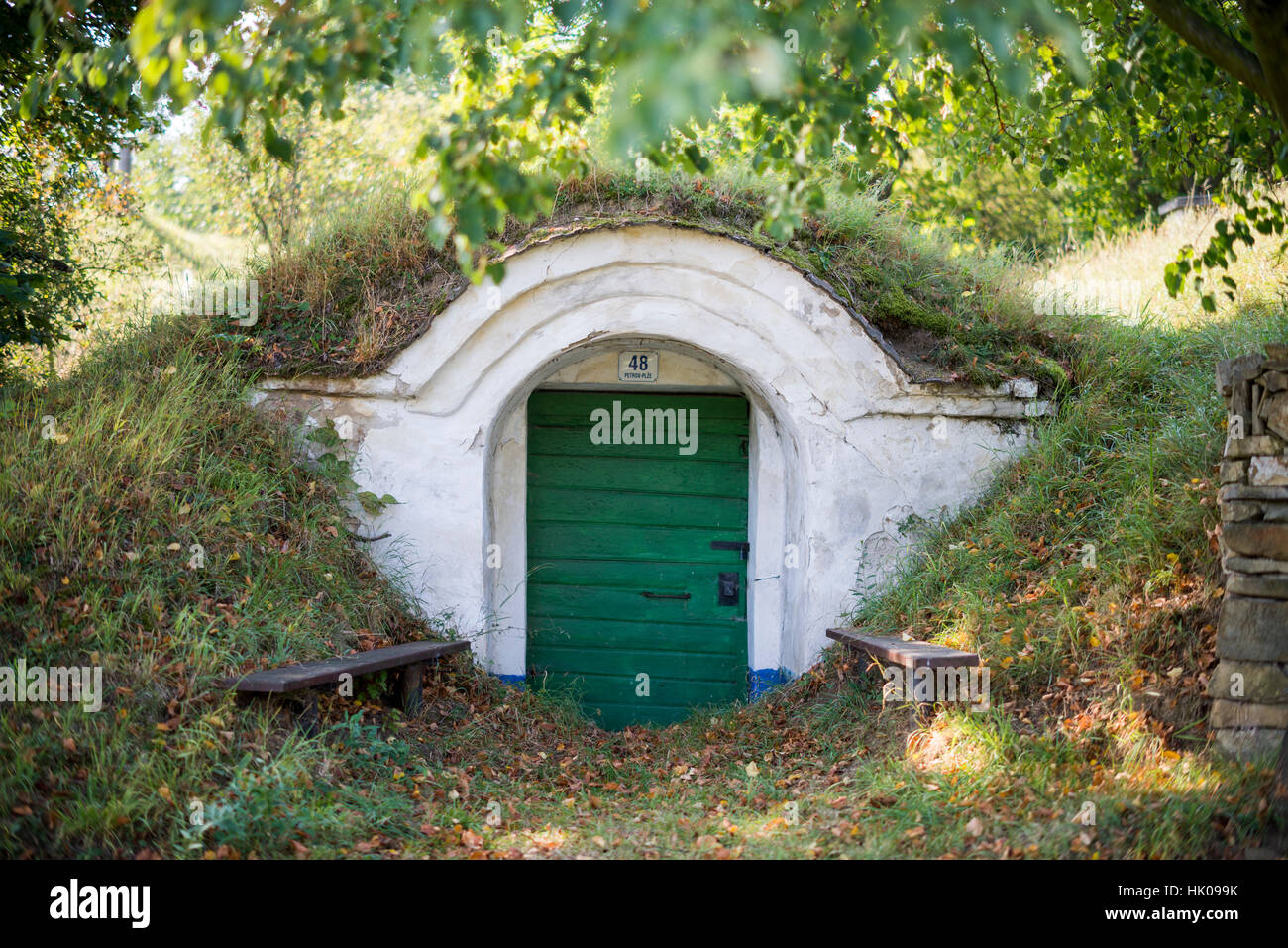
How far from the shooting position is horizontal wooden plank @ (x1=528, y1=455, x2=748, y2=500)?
299 inches

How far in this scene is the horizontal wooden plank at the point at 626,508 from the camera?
7574 millimetres

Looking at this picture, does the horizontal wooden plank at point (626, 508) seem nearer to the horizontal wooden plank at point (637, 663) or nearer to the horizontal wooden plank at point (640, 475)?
the horizontal wooden plank at point (640, 475)

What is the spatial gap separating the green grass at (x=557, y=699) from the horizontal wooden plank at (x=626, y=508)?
1.38 metres

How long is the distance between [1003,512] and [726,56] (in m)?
4.37

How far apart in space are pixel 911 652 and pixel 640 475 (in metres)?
3.08

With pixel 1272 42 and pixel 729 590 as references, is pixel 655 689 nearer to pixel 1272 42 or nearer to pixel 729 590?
pixel 729 590

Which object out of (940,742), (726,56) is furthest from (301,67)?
(940,742)

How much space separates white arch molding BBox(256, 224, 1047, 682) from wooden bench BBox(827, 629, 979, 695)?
2.90 feet

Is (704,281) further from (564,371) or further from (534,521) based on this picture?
(534,521)

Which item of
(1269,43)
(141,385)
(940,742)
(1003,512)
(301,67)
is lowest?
(940,742)

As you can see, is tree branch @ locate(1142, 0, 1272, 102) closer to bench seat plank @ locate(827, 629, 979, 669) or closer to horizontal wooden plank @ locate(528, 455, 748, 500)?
bench seat plank @ locate(827, 629, 979, 669)

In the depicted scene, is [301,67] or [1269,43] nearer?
[301,67]

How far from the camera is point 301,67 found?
128 inches

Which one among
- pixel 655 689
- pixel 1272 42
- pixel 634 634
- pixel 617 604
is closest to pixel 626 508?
pixel 617 604
